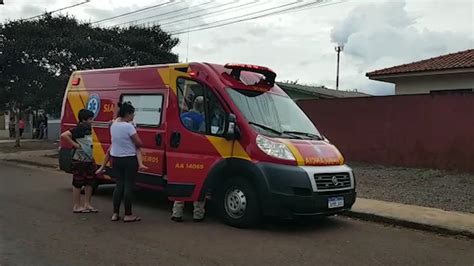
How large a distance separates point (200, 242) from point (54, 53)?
1607 centimetres

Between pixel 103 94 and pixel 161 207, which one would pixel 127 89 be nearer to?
pixel 103 94

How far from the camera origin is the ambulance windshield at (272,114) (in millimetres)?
8023

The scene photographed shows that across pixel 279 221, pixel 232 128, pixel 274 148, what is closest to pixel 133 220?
pixel 232 128

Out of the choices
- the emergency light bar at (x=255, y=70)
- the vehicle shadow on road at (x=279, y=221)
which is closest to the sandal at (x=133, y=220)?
the vehicle shadow on road at (x=279, y=221)

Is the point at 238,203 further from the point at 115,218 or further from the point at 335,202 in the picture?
the point at 115,218

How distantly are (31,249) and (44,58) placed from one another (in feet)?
52.8

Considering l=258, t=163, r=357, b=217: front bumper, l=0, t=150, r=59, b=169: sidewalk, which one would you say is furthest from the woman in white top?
l=0, t=150, r=59, b=169: sidewalk

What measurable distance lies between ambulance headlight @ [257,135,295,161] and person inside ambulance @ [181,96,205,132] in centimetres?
112

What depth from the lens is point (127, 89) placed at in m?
9.94

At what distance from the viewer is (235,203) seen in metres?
7.85

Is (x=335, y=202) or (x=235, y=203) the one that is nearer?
(x=335, y=202)

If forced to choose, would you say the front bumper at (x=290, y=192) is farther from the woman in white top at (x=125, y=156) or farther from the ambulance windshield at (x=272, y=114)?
the woman in white top at (x=125, y=156)

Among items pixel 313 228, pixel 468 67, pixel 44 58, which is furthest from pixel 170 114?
pixel 44 58

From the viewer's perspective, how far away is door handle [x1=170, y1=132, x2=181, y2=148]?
8.59 m
